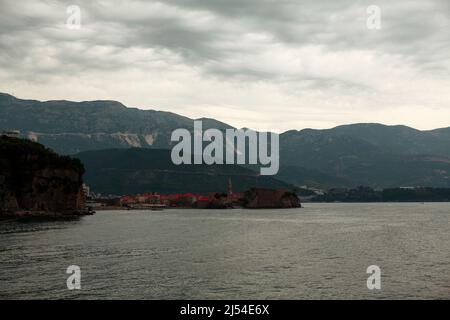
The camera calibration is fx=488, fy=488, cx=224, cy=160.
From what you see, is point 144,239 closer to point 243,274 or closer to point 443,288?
point 243,274

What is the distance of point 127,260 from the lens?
82.4m

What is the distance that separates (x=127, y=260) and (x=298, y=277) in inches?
1198

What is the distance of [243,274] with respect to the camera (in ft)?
231

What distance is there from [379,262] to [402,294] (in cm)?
2720

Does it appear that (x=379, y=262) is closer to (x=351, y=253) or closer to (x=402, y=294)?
(x=351, y=253)

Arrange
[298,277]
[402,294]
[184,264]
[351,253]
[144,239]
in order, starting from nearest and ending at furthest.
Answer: [402,294], [298,277], [184,264], [351,253], [144,239]

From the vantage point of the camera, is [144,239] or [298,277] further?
[144,239]
